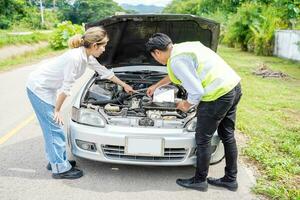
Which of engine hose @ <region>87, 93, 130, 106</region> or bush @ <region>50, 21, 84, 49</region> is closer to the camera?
engine hose @ <region>87, 93, 130, 106</region>

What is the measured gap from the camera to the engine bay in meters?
4.57

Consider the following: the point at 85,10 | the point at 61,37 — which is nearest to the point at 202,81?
the point at 61,37

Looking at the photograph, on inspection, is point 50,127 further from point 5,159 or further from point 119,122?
point 5,159

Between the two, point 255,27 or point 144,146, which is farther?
point 255,27

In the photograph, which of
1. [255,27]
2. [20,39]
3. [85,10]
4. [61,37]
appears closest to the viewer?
[255,27]

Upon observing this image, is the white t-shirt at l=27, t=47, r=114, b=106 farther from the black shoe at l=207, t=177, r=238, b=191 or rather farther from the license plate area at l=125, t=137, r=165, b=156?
the black shoe at l=207, t=177, r=238, b=191

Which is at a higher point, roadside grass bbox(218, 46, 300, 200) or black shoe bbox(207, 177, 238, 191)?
black shoe bbox(207, 177, 238, 191)

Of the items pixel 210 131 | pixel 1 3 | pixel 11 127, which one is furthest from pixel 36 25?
pixel 210 131

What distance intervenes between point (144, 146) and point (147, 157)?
0.63 ft

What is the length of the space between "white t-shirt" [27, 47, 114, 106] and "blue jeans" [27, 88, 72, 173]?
0.07 m

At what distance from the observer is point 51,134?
4355mm

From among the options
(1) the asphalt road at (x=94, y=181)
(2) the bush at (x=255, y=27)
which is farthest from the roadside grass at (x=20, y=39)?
(1) the asphalt road at (x=94, y=181)

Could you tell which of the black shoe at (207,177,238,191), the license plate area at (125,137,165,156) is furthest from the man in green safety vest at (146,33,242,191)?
the license plate area at (125,137,165,156)

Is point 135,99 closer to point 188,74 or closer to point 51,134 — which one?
point 51,134
